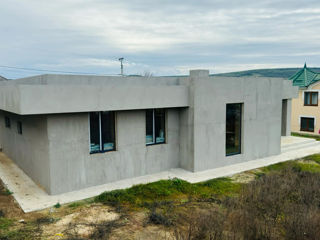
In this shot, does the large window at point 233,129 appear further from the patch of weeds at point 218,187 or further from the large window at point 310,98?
the large window at point 310,98

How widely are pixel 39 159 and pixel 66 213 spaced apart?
99.6 inches

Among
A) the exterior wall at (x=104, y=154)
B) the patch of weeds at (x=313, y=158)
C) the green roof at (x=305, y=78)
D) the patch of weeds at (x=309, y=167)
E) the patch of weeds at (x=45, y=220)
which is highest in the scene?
the green roof at (x=305, y=78)

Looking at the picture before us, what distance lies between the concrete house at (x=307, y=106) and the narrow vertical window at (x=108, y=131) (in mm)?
18177

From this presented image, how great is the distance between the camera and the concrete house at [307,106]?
21.9 meters

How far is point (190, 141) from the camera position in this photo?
10.5 m

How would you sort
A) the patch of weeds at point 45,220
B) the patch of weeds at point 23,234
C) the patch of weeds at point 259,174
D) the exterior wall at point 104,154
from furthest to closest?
the patch of weeds at point 259,174 < the exterior wall at point 104,154 < the patch of weeds at point 45,220 < the patch of weeds at point 23,234

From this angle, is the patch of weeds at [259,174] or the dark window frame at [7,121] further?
the dark window frame at [7,121]

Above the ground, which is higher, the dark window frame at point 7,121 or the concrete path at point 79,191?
the dark window frame at point 7,121

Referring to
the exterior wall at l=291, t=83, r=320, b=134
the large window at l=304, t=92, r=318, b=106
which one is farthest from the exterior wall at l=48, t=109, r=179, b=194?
the large window at l=304, t=92, r=318, b=106

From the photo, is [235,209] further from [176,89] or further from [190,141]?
[176,89]

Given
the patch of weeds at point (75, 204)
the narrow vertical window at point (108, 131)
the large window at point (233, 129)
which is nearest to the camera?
the patch of weeds at point (75, 204)

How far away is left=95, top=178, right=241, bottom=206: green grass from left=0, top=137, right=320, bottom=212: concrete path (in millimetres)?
547

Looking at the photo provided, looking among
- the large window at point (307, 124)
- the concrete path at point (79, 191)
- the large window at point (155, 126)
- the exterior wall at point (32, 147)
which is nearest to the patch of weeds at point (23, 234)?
the concrete path at point (79, 191)

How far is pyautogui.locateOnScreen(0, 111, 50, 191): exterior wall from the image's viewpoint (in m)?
8.43
